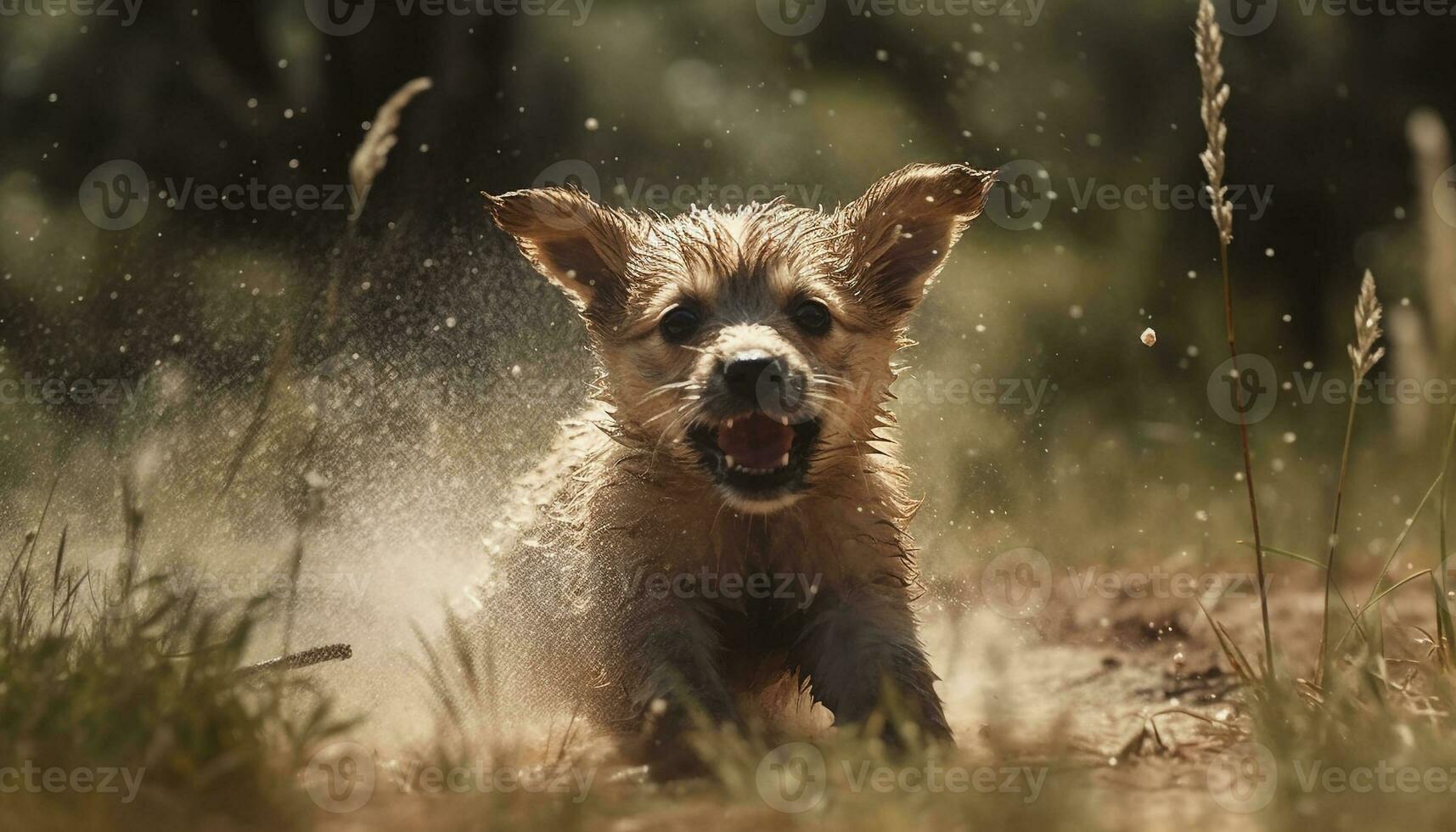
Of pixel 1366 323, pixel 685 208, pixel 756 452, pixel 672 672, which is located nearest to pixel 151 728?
pixel 672 672

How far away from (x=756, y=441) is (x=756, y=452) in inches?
2.1

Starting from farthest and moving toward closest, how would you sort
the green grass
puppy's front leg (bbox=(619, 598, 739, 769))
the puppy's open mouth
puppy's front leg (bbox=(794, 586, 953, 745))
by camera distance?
the puppy's open mouth, puppy's front leg (bbox=(794, 586, 953, 745)), puppy's front leg (bbox=(619, 598, 739, 769)), the green grass

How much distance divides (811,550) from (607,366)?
128 cm

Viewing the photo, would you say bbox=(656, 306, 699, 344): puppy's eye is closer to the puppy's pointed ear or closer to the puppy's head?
the puppy's head

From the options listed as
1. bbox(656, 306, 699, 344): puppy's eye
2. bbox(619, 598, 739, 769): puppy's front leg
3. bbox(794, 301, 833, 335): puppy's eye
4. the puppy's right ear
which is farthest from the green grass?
bbox(794, 301, 833, 335): puppy's eye

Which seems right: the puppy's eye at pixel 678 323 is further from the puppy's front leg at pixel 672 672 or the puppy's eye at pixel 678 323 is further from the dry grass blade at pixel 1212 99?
the dry grass blade at pixel 1212 99

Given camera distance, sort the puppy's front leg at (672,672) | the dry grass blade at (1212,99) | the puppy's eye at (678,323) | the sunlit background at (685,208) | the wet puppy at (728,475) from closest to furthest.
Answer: the dry grass blade at (1212,99) → the puppy's front leg at (672,672) → the wet puppy at (728,475) → the puppy's eye at (678,323) → the sunlit background at (685,208)

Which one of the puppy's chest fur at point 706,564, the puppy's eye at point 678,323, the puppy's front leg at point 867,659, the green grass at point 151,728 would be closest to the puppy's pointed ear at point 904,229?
the puppy's eye at point 678,323

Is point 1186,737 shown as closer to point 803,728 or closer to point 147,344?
point 803,728

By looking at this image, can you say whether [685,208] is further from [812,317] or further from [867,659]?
[867,659]

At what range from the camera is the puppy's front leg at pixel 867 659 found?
446 centimetres

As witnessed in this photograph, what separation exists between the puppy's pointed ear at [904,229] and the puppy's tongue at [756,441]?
3.08 feet

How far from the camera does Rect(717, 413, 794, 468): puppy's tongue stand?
492 centimetres

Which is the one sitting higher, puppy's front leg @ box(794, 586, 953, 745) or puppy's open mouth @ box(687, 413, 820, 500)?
puppy's open mouth @ box(687, 413, 820, 500)
